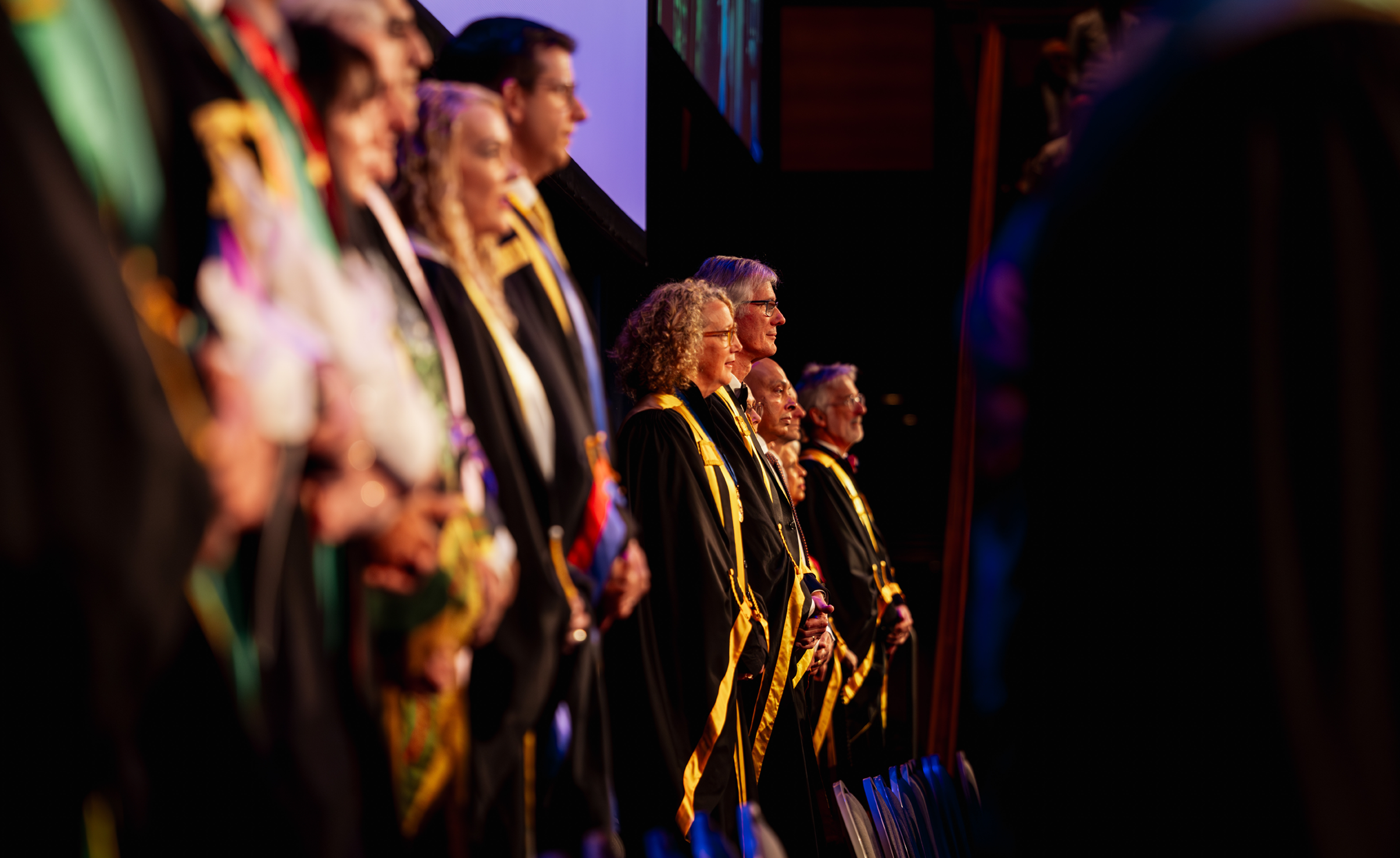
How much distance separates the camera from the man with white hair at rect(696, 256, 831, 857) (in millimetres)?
3164

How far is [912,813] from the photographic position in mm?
2984

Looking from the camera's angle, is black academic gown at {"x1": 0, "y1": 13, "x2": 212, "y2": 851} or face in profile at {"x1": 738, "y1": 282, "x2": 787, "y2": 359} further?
face in profile at {"x1": 738, "y1": 282, "x2": 787, "y2": 359}

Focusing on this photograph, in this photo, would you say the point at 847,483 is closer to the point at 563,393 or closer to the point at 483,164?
the point at 563,393

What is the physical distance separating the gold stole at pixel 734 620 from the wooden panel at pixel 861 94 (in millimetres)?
4900

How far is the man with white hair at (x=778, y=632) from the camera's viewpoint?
10.4ft

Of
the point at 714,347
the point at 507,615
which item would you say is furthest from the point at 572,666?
the point at 714,347

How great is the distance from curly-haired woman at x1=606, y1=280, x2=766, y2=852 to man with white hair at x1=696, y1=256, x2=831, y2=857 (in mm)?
81

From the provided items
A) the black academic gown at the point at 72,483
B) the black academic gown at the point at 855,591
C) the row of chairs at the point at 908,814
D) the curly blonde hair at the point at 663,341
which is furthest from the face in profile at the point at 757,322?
the black academic gown at the point at 72,483

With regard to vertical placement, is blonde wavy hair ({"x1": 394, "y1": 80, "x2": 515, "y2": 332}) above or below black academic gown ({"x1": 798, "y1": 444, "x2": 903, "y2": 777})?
above

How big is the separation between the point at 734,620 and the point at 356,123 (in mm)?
1796

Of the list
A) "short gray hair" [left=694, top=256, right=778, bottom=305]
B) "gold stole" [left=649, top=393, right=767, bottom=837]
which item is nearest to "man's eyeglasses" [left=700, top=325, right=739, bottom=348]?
"gold stole" [left=649, top=393, right=767, bottom=837]

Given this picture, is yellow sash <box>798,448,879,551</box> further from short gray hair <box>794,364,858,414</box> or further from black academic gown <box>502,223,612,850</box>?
black academic gown <box>502,223,612,850</box>

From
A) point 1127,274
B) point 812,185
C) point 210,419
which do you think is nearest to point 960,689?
point 1127,274

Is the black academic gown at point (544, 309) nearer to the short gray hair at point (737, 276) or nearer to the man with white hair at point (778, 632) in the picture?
the man with white hair at point (778, 632)
